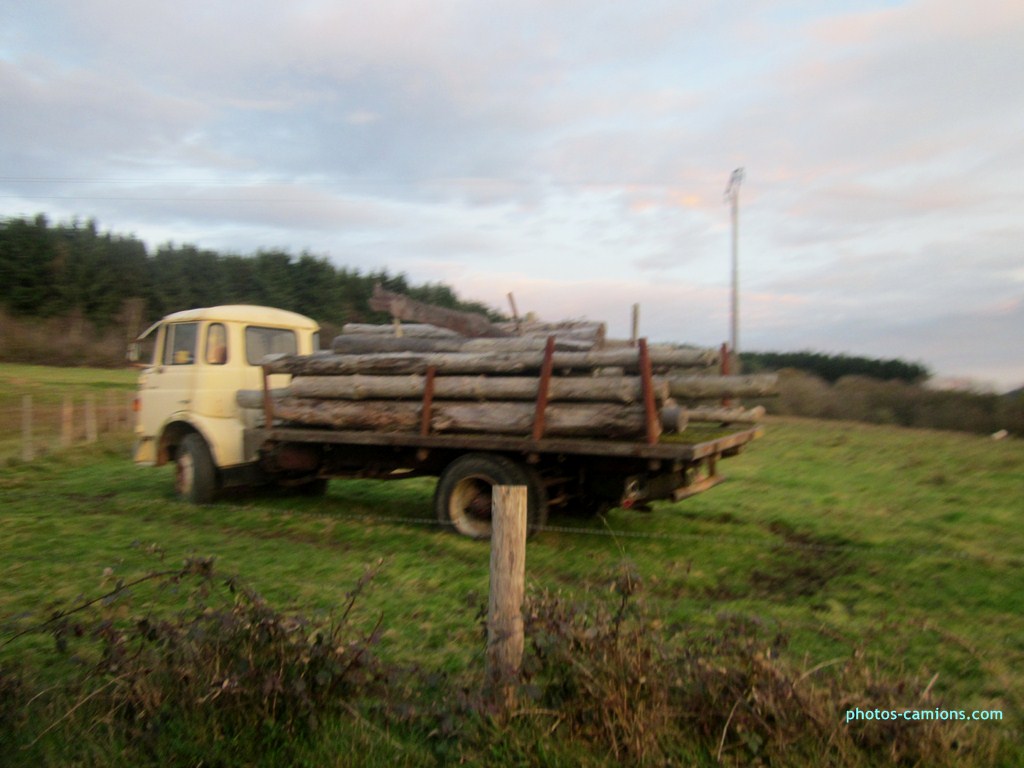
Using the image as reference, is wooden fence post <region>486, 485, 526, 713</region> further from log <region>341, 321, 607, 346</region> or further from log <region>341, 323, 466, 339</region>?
log <region>341, 323, 466, 339</region>

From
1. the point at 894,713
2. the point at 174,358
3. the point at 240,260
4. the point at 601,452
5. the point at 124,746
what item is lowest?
the point at 124,746

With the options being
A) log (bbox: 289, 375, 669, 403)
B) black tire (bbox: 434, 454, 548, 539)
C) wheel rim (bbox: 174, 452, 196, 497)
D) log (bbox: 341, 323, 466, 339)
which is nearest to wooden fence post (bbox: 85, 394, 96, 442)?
wheel rim (bbox: 174, 452, 196, 497)

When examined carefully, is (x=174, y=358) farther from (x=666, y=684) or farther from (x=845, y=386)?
(x=845, y=386)

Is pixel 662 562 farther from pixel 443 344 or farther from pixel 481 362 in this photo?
pixel 443 344

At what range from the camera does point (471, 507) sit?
7.74 meters

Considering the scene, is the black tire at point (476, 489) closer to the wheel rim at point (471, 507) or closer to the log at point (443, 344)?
the wheel rim at point (471, 507)

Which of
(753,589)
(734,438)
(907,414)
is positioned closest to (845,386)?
(907,414)

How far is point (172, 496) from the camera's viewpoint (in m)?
10.4

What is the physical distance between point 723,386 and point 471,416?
2.24 m

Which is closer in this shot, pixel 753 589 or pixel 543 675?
pixel 543 675

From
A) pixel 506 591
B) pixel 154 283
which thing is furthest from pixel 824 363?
pixel 506 591

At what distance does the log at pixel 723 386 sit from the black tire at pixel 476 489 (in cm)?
149

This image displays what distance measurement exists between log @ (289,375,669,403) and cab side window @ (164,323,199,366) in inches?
68.9

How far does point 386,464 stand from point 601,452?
278cm
